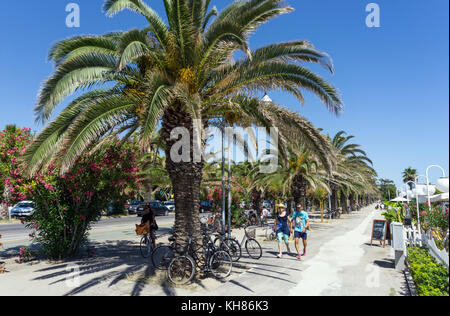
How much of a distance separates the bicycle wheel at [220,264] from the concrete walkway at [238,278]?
10.4 inches

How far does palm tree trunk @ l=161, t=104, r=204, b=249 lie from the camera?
7000 mm

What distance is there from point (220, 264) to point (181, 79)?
4.72 meters

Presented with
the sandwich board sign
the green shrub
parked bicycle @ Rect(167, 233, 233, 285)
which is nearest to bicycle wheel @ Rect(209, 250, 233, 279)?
parked bicycle @ Rect(167, 233, 233, 285)

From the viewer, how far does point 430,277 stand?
533 cm

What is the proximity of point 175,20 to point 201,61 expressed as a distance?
3.37 feet

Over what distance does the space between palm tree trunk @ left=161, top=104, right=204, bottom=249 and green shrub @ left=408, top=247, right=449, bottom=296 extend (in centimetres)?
459

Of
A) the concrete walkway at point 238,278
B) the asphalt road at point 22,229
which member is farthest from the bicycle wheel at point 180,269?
the asphalt road at point 22,229

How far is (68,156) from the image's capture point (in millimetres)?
5984

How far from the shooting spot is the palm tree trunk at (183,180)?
700 cm

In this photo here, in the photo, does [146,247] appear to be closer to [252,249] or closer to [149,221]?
[149,221]

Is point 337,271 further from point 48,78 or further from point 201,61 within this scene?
point 48,78

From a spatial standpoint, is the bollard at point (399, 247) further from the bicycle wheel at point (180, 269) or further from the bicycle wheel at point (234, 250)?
the bicycle wheel at point (180, 269)

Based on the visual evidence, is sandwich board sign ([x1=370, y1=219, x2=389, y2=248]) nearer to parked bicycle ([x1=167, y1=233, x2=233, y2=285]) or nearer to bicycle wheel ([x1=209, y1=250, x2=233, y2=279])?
bicycle wheel ([x1=209, y1=250, x2=233, y2=279])
